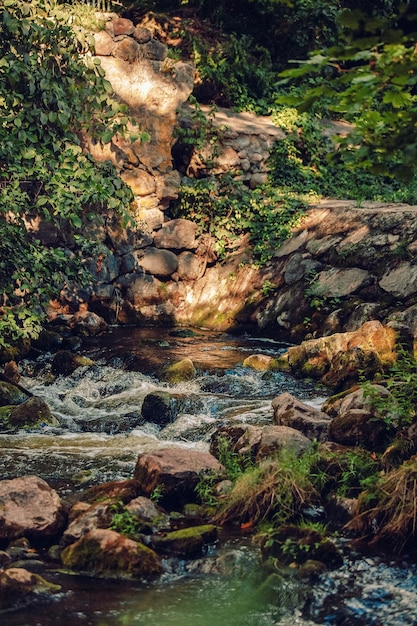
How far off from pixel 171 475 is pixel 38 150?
6271 millimetres

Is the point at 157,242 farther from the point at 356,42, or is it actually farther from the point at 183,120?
the point at 356,42

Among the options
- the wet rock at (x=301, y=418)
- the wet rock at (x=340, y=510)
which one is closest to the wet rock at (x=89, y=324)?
the wet rock at (x=301, y=418)

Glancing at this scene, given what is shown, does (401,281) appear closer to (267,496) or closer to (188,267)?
(188,267)

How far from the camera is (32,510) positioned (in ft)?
19.0

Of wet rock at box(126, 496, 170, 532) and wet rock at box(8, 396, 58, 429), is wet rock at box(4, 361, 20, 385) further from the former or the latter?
wet rock at box(126, 496, 170, 532)

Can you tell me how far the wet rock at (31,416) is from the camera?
9078 millimetres

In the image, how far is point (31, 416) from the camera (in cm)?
912

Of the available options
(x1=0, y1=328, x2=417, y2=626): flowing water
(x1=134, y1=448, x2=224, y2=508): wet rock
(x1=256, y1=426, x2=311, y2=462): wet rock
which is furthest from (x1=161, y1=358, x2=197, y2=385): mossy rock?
(x1=134, y1=448, x2=224, y2=508): wet rock

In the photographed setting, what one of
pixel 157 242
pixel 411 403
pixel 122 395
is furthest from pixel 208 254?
pixel 411 403

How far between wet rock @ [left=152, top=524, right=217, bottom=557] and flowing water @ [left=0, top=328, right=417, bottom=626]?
12cm

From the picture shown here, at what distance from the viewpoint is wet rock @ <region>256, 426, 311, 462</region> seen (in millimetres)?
6883

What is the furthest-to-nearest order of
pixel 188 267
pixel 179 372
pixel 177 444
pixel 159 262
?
1. pixel 188 267
2. pixel 159 262
3. pixel 179 372
4. pixel 177 444

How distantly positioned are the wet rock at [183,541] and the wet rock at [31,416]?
3.80 meters

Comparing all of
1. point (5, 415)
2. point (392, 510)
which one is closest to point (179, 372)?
point (5, 415)
